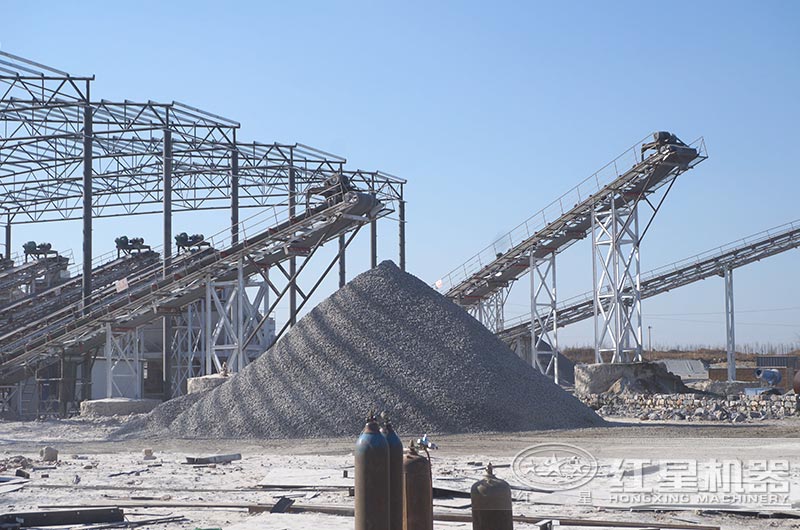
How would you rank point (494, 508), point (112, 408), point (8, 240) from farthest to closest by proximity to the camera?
point (8, 240)
point (112, 408)
point (494, 508)

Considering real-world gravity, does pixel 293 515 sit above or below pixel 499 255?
below

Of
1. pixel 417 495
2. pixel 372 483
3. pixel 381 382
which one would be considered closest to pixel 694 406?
pixel 381 382

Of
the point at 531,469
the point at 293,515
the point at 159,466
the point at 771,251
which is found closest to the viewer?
the point at 293,515

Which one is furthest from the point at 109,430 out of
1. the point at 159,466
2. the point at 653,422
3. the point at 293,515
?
the point at 293,515

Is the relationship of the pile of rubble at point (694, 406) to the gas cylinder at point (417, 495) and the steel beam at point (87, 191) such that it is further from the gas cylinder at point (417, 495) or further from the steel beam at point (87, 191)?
the gas cylinder at point (417, 495)

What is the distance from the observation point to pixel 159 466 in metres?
15.1

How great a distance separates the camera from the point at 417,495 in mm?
6879

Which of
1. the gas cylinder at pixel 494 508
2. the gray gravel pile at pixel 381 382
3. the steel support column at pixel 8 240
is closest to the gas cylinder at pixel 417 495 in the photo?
the gas cylinder at pixel 494 508

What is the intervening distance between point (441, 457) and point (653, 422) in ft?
34.0

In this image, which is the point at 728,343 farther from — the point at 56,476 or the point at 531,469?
the point at 56,476

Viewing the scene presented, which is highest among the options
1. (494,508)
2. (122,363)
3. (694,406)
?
(122,363)

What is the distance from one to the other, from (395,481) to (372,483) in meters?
0.23

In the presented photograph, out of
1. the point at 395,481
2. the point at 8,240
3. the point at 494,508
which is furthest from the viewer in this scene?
the point at 8,240

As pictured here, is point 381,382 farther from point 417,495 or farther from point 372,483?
point 372,483
